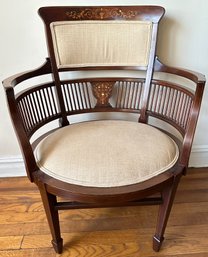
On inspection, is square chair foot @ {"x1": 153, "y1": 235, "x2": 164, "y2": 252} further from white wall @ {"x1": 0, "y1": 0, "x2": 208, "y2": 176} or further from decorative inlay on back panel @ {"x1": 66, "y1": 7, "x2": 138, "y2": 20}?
decorative inlay on back panel @ {"x1": 66, "y1": 7, "x2": 138, "y2": 20}

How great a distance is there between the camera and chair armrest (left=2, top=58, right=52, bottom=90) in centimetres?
89

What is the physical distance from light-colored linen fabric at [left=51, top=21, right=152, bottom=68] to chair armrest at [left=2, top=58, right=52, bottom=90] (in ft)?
0.17

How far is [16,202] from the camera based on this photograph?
1.43 meters

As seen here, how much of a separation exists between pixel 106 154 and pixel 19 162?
0.82 metres

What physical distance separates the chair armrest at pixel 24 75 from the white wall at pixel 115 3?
6.8 inches

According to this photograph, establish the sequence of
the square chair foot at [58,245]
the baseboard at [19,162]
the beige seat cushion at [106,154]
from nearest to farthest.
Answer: the beige seat cushion at [106,154]
the square chair foot at [58,245]
the baseboard at [19,162]

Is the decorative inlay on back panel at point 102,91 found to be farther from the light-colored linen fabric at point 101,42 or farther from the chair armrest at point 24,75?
the chair armrest at point 24,75

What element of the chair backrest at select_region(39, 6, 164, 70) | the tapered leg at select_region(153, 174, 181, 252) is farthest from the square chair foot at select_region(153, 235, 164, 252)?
the chair backrest at select_region(39, 6, 164, 70)

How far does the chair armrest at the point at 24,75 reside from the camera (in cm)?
89

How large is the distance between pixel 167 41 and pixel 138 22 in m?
0.22

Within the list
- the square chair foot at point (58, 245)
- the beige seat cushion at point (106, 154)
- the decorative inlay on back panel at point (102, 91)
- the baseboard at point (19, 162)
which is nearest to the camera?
the beige seat cushion at point (106, 154)

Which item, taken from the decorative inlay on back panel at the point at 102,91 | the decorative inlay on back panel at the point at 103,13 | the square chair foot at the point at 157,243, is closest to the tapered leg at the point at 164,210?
the square chair foot at the point at 157,243

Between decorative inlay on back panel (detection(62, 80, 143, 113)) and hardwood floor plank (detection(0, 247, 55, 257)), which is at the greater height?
decorative inlay on back panel (detection(62, 80, 143, 113))

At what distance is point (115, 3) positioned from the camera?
48.3 inches
